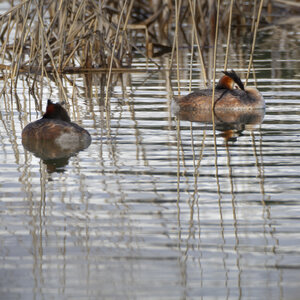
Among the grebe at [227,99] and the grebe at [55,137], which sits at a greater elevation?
the grebe at [55,137]

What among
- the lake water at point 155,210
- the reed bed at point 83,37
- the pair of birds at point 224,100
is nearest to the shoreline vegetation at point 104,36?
the reed bed at point 83,37

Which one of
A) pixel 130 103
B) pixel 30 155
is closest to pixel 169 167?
pixel 30 155

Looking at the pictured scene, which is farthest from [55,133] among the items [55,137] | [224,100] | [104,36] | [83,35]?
[104,36]

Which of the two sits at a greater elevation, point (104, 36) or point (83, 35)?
point (83, 35)

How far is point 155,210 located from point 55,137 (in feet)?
9.87

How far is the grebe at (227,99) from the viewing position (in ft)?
38.4

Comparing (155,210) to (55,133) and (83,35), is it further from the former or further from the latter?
(83,35)

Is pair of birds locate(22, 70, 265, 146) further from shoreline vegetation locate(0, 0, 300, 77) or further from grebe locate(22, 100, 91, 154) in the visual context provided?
shoreline vegetation locate(0, 0, 300, 77)

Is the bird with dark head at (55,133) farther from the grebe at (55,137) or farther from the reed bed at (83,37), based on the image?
the reed bed at (83,37)

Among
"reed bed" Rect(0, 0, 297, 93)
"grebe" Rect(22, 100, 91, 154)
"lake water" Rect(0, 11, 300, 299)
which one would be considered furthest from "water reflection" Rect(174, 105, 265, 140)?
"grebe" Rect(22, 100, 91, 154)

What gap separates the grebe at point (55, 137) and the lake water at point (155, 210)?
18 centimetres

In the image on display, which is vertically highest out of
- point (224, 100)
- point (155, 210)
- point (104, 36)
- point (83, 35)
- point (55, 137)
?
point (155, 210)

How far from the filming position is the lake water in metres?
4.89

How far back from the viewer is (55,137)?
921cm
